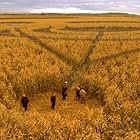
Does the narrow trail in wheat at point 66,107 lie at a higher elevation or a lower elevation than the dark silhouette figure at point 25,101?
lower

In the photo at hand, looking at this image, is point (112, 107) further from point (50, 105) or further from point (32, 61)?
point (32, 61)

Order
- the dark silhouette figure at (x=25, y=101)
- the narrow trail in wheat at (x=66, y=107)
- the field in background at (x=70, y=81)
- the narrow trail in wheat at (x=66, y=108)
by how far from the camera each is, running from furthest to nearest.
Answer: the dark silhouette figure at (x=25, y=101) → the narrow trail in wheat at (x=66, y=107) → the narrow trail in wheat at (x=66, y=108) → the field in background at (x=70, y=81)

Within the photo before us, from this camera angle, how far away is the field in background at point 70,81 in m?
30.2

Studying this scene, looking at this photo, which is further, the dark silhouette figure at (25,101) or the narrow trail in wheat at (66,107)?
the dark silhouette figure at (25,101)

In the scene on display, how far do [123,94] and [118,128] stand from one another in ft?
23.3

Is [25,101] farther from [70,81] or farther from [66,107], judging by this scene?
[70,81]

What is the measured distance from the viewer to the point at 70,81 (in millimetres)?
42469

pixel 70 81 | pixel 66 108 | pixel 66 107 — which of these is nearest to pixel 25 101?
pixel 66 108

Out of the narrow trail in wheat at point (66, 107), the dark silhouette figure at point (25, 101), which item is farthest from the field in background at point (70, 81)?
the dark silhouette figure at point (25, 101)

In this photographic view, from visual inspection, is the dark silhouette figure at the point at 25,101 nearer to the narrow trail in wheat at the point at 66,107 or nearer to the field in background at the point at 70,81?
the narrow trail in wheat at the point at 66,107

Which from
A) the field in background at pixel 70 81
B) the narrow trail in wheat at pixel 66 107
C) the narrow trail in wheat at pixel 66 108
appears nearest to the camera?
the field in background at pixel 70 81

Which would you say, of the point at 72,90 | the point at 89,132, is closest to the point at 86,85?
the point at 72,90

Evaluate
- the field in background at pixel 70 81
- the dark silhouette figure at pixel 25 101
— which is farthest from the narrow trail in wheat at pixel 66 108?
the dark silhouette figure at pixel 25 101

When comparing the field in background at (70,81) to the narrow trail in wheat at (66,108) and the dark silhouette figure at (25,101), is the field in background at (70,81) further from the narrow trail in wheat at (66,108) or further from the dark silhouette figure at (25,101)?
the dark silhouette figure at (25,101)
